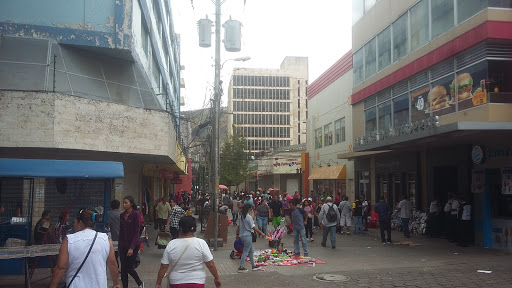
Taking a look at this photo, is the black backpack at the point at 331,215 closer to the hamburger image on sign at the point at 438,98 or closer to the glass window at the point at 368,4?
the hamburger image on sign at the point at 438,98

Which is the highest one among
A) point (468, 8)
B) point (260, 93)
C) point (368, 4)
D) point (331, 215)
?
point (260, 93)

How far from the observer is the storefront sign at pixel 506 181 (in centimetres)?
1337

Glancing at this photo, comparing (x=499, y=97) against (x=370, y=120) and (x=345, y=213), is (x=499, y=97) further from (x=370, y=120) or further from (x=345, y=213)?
(x=370, y=120)

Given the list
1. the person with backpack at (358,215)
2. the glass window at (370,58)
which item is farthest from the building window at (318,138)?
the person with backpack at (358,215)

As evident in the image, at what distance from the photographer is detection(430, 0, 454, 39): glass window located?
14.6 metres

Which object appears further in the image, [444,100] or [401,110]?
[401,110]

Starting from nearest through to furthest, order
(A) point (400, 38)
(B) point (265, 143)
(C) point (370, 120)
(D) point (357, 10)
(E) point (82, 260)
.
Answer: (E) point (82, 260)
(A) point (400, 38)
(C) point (370, 120)
(D) point (357, 10)
(B) point (265, 143)

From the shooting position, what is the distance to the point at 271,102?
109875 millimetres

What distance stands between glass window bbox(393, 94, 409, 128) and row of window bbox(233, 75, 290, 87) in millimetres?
89791

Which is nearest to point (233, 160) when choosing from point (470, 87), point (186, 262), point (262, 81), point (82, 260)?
point (470, 87)

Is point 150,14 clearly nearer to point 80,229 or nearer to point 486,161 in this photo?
point 486,161

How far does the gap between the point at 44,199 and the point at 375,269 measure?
8018 millimetres

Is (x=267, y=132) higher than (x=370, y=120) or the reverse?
higher

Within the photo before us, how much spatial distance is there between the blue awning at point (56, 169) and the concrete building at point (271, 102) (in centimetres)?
9671
